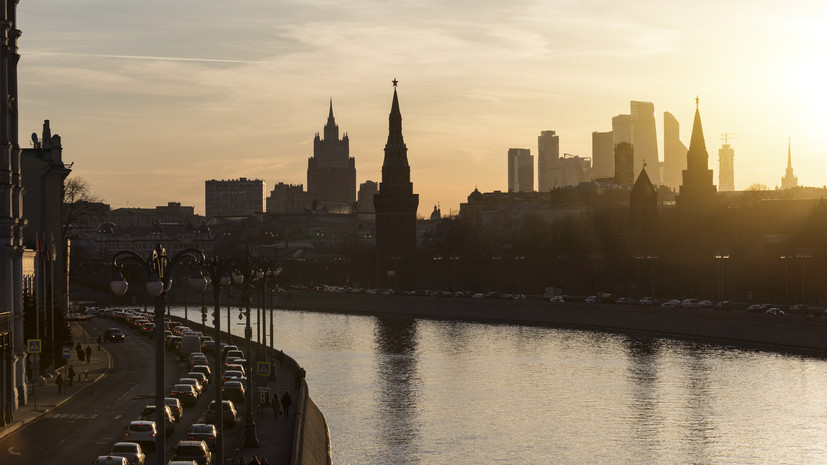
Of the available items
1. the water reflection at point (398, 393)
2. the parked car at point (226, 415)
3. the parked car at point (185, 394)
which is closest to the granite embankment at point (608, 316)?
the water reflection at point (398, 393)

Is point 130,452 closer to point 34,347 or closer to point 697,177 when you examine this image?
point 34,347

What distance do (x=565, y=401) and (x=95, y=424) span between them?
23.8 m

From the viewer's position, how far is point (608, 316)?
106688 millimetres

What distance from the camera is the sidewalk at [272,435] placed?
35.8 meters

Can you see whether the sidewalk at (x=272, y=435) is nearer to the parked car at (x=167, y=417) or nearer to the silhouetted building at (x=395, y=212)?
the parked car at (x=167, y=417)

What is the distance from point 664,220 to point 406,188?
121 feet

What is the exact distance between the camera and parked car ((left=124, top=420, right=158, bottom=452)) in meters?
37.2

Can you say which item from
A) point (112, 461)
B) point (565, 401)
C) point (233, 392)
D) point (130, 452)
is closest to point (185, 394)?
point (233, 392)

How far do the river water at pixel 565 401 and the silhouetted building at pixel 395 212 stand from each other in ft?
235

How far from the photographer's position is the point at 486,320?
399 ft

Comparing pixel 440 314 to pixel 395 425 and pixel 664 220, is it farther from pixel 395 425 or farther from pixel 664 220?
pixel 395 425

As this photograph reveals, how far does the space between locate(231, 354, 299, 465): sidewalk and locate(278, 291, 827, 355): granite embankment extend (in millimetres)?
41768

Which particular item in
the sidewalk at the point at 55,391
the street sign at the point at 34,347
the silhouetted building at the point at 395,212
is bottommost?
the sidewalk at the point at 55,391

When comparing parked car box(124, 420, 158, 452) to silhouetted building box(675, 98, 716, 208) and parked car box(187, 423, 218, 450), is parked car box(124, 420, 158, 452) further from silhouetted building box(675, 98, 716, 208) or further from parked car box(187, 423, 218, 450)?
silhouetted building box(675, 98, 716, 208)
